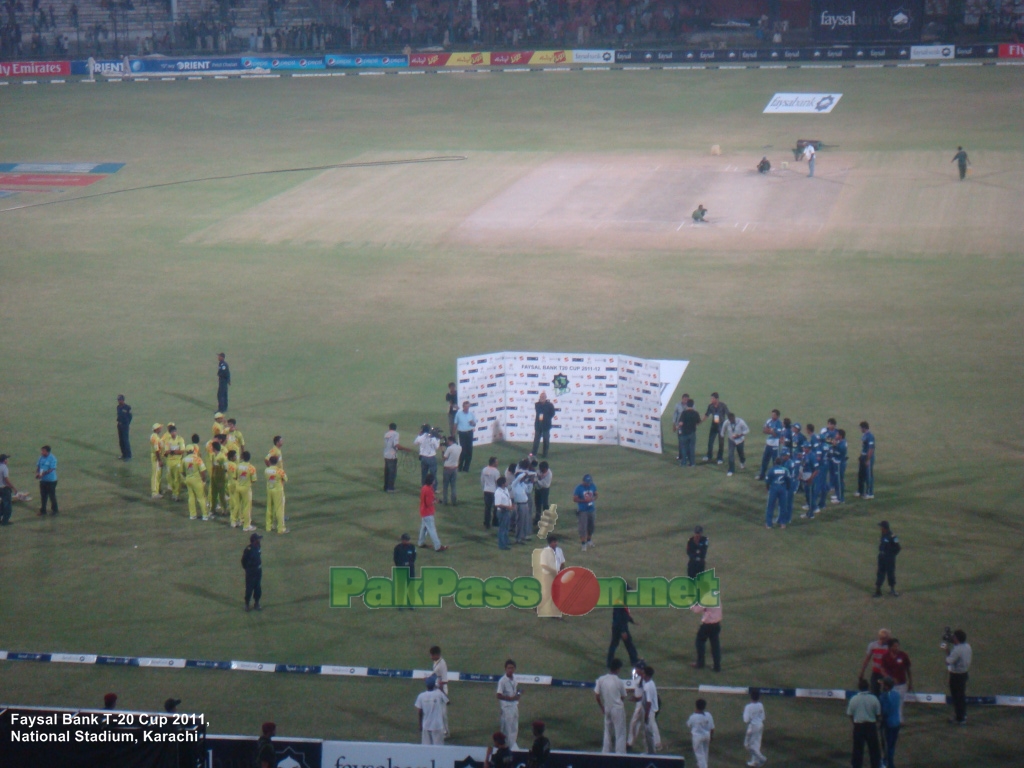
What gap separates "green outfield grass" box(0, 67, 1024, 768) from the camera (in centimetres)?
1995

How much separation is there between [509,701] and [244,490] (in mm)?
8964

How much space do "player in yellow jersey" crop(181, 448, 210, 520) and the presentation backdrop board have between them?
6045 millimetres

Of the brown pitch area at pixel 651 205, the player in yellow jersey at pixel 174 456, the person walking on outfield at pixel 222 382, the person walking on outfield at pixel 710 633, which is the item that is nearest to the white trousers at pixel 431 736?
the person walking on outfield at pixel 710 633

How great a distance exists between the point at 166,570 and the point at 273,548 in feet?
6.42

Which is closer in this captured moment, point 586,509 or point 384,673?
point 384,673

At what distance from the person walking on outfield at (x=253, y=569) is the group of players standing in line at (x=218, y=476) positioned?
2874mm

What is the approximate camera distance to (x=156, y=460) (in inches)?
1043

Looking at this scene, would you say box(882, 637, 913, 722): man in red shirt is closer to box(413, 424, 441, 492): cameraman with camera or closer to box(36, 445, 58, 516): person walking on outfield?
box(413, 424, 441, 492): cameraman with camera

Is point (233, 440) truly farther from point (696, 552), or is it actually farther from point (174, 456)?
point (696, 552)

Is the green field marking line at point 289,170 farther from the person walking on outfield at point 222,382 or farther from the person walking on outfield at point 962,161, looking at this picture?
the person walking on outfield at point 222,382

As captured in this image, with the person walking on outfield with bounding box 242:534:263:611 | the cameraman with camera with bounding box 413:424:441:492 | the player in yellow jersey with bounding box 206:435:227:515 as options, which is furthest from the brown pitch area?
the person walking on outfield with bounding box 242:534:263:611

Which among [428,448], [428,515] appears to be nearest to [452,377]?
[428,448]

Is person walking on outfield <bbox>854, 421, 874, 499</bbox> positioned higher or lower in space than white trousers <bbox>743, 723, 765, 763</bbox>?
higher

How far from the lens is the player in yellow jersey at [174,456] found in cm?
2603
